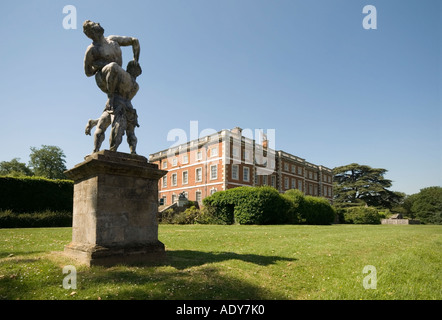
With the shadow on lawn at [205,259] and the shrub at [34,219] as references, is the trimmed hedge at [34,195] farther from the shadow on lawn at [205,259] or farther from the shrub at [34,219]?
the shadow on lawn at [205,259]

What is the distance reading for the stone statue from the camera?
5363mm

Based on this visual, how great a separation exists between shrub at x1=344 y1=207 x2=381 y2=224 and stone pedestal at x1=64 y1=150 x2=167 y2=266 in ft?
112

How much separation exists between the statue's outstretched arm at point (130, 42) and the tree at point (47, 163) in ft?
165

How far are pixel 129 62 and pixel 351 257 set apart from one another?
6.87 meters

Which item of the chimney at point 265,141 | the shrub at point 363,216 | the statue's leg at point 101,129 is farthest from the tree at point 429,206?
the statue's leg at point 101,129

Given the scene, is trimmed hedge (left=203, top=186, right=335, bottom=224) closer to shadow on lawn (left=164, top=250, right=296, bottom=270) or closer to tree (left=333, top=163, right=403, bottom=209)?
shadow on lawn (left=164, top=250, right=296, bottom=270)

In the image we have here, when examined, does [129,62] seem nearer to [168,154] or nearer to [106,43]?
[106,43]

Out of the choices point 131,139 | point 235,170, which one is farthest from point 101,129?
point 235,170

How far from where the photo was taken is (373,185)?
48781 mm

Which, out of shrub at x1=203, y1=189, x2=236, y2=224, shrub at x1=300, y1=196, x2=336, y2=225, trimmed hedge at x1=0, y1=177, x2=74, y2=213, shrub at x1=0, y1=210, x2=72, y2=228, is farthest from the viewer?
shrub at x1=300, y1=196, x2=336, y2=225

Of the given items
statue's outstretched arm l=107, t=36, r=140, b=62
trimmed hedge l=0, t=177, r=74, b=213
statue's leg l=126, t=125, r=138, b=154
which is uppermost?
statue's outstretched arm l=107, t=36, r=140, b=62

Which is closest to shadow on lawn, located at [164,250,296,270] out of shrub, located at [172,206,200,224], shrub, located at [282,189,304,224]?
shrub, located at [172,206,200,224]

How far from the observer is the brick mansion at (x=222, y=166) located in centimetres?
3303

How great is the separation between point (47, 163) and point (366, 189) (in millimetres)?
58604
